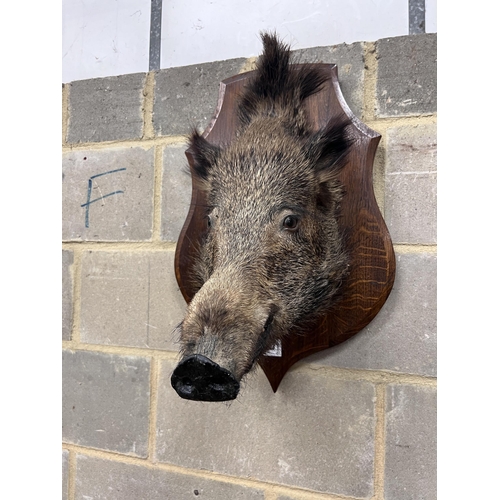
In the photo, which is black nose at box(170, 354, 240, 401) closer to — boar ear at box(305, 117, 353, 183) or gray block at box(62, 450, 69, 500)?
boar ear at box(305, 117, 353, 183)

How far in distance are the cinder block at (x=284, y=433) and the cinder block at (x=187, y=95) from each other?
443 millimetres

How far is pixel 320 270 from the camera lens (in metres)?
0.74

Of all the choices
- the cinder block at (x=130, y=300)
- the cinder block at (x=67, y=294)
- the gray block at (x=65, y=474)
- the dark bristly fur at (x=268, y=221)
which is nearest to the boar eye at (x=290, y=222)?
the dark bristly fur at (x=268, y=221)

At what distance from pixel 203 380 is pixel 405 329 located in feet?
1.21

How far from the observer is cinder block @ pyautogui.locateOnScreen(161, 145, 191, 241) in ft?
3.12

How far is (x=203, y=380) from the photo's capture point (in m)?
0.58

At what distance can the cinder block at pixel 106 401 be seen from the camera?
98cm

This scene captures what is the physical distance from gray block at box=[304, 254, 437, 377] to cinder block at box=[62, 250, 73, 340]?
1.85ft

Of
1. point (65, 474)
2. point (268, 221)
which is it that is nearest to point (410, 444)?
point (268, 221)

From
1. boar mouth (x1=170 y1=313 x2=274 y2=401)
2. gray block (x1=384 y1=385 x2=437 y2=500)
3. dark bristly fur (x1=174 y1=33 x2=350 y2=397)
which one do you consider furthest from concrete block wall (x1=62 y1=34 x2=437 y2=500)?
boar mouth (x1=170 y1=313 x2=274 y2=401)

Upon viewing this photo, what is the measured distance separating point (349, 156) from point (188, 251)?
0.31m

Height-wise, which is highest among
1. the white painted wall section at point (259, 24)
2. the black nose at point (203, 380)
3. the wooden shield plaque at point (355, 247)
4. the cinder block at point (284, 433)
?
the white painted wall section at point (259, 24)

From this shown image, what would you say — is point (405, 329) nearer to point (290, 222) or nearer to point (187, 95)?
point (290, 222)

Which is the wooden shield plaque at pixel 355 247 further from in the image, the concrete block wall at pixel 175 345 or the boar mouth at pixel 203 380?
the boar mouth at pixel 203 380
